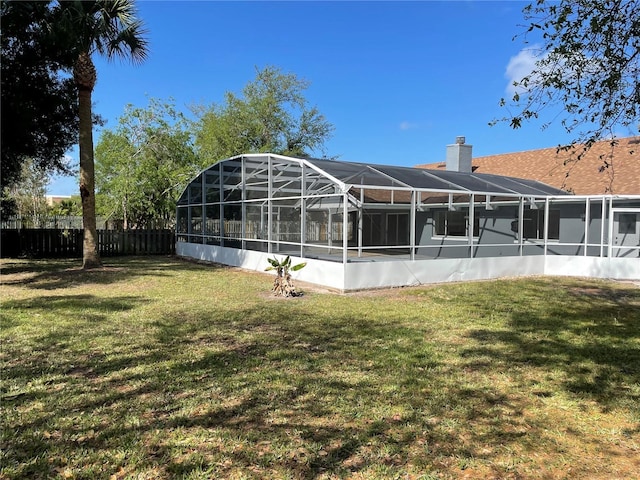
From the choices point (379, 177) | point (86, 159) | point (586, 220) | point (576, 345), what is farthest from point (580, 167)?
point (86, 159)

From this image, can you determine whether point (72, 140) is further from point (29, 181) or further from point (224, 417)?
point (29, 181)

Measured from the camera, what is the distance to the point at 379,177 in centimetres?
1245

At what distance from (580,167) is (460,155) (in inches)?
227

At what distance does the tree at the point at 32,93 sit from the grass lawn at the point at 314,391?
5.48m

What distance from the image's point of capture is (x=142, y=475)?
293cm

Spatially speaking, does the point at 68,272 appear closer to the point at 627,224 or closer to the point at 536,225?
the point at 536,225

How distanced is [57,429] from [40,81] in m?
12.1

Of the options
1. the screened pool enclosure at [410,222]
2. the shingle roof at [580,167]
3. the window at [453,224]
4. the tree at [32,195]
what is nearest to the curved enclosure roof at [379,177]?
the screened pool enclosure at [410,222]

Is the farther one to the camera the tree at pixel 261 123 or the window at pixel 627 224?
the tree at pixel 261 123

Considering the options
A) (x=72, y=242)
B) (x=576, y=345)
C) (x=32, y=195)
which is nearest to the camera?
(x=576, y=345)

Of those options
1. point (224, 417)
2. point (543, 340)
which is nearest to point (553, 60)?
point (543, 340)

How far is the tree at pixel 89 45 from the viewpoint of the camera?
11.5 m

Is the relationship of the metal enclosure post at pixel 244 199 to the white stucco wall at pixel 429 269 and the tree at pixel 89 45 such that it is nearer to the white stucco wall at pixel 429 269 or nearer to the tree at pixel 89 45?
the white stucco wall at pixel 429 269

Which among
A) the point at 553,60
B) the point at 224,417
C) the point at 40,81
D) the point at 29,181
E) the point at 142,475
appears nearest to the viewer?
the point at 142,475
